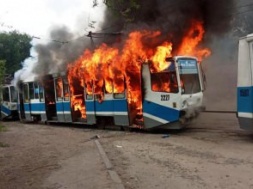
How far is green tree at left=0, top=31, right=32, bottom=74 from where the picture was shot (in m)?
46.6

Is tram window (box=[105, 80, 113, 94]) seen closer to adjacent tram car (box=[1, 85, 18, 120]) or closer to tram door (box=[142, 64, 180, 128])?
tram door (box=[142, 64, 180, 128])

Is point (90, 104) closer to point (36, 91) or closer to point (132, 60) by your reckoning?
point (132, 60)

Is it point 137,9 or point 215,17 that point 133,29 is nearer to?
point 137,9

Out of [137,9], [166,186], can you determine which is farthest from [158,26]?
[166,186]

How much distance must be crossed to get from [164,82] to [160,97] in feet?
1.87

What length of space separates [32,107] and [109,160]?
1672cm

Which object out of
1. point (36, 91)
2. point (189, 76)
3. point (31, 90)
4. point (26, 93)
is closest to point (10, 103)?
point (26, 93)

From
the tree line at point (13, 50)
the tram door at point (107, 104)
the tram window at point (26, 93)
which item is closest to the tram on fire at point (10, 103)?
the tram window at point (26, 93)

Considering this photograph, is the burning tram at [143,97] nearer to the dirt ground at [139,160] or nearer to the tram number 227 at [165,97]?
the tram number 227 at [165,97]

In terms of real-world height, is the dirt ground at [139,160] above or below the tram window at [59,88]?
below

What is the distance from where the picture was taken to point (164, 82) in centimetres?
1614

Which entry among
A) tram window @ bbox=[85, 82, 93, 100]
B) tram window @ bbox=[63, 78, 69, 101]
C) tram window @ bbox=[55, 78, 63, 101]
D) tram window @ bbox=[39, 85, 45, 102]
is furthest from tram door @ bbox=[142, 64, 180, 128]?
tram window @ bbox=[39, 85, 45, 102]

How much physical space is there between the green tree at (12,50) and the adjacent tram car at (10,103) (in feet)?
47.7

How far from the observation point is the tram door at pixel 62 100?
2191cm
